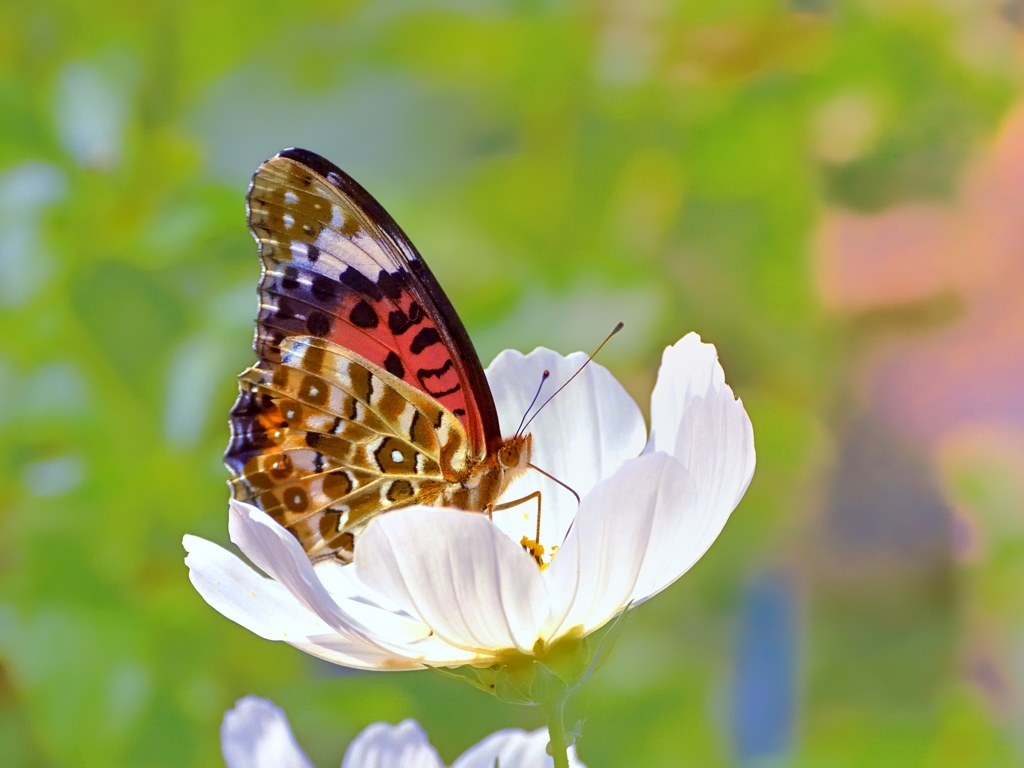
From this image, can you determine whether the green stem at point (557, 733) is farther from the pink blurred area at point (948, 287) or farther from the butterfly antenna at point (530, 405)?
the pink blurred area at point (948, 287)

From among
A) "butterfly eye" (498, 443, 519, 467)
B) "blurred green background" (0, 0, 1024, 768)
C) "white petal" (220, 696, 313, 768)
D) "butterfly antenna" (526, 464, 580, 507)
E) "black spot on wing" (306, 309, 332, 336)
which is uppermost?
"blurred green background" (0, 0, 1024, 768)

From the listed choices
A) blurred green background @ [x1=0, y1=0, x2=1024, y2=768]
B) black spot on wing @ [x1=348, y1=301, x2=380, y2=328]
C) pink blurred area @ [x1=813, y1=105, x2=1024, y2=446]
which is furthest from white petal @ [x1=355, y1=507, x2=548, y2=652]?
pink blurred area @ [x1=813, y1=105, x2=1024, y2=446]

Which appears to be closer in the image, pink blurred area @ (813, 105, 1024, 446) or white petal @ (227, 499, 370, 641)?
white petal @ (227, 499, 370, 641)

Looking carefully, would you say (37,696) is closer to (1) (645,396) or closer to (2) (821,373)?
(1) (645,396)

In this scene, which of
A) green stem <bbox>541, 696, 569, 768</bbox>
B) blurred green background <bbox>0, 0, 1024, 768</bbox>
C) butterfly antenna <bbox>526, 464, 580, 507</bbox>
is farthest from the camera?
blurred green background <bbox>0, 0, 1024, 768</bbox>

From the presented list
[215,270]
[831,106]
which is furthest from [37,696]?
[831,106]

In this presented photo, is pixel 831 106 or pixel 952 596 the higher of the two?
pixel 831 106

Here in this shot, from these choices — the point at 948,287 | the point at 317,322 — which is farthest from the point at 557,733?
the point at 948,287

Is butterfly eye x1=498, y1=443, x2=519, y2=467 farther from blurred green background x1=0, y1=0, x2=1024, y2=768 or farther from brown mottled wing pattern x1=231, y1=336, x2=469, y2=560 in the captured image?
blurred green background x1=0, y1=0, x2=1024, y2=768

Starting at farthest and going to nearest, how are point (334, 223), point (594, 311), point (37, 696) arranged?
point (594, 311) < point (37, 696) < point (334, 223)
